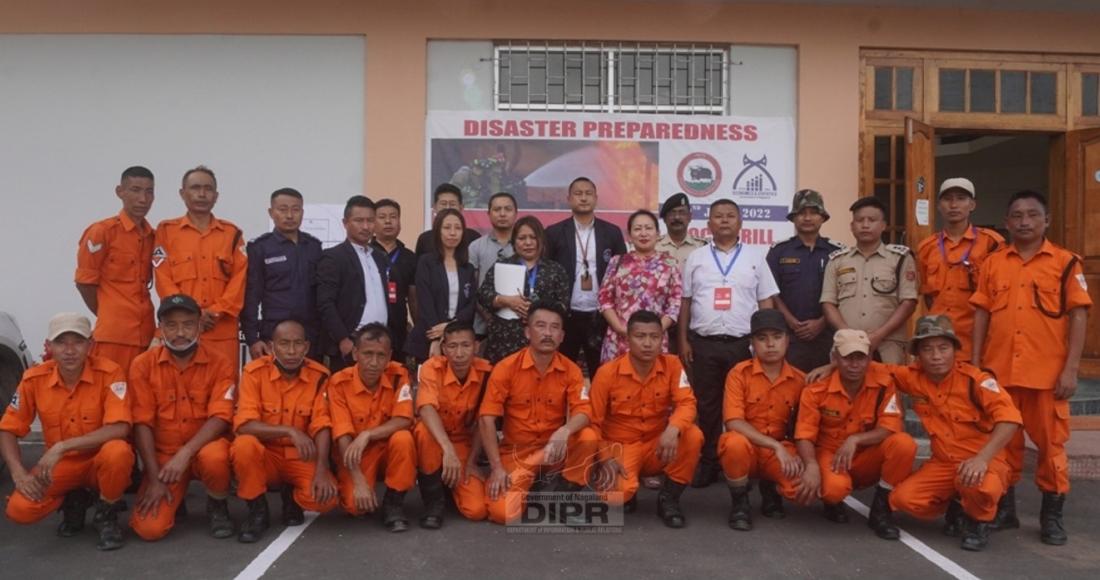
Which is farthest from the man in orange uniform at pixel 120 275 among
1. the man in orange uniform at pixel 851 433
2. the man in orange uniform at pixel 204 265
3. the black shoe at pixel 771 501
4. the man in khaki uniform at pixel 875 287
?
the man in khaki uniform at pixel 875 287

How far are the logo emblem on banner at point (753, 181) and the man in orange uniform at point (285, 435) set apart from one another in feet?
15.2

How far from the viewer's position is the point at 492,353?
17.2ft

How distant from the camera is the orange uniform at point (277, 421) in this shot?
437 cm

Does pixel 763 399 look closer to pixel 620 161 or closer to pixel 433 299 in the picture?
pixel 433 299

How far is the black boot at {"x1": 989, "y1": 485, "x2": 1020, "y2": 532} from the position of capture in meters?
4.51

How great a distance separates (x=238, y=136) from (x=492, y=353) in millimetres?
4095

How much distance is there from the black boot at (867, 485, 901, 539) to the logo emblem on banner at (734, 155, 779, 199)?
4.01 metres

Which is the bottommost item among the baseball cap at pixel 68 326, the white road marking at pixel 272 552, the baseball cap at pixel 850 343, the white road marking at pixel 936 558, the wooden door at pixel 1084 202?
the white road marking at pixel 272 552

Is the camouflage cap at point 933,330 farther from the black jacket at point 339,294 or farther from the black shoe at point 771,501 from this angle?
the black jacket at point 339,294

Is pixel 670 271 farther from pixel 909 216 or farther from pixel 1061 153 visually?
pixel 1061 153

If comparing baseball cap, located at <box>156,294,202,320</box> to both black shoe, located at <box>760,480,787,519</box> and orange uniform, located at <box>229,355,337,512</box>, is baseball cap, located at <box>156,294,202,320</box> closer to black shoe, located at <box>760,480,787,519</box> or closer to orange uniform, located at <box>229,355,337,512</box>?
orange uniform, located at <box>229,355,337,512</box>

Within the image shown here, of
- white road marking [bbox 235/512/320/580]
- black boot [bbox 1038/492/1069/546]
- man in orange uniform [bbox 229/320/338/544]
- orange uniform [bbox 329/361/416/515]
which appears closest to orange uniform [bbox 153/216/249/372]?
man in orange uniform [bbox 229/320/338/544]

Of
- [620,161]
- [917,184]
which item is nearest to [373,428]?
[620,161]

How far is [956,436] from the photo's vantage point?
4477 mm
